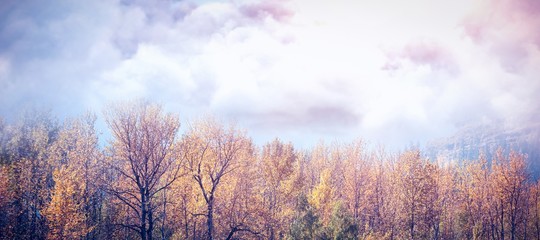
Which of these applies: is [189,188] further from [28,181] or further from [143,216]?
[28,181]

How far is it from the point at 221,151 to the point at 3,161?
2854 centimetres

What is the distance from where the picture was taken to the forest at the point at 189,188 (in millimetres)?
34719

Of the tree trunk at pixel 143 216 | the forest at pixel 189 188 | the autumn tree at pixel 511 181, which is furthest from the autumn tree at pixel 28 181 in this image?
the autumn tree at pixel 511 181

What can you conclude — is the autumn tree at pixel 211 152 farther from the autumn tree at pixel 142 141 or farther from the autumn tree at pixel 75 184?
the autumn tree at pixel 75 184

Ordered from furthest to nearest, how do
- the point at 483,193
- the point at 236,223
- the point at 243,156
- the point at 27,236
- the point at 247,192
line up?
the point at 483,193 → the point at 247,192 → the point at 243,156 → the point at 236,223 → the point at 27,236

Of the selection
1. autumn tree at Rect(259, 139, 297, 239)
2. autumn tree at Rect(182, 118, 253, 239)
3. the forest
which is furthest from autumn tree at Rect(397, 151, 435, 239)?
autumn tree at Rect(182, 118, 253, 239)

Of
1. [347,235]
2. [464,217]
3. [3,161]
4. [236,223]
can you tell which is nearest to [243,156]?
[236,223]

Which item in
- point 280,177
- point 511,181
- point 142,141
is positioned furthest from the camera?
point 511,181

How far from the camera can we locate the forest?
34.7 m

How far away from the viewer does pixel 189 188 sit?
143ft

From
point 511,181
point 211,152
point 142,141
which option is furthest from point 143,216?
point 511,181

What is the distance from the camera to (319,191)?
1999 inches

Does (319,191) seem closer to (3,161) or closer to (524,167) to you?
(524,167)

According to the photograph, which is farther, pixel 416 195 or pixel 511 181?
pixel 511 181
